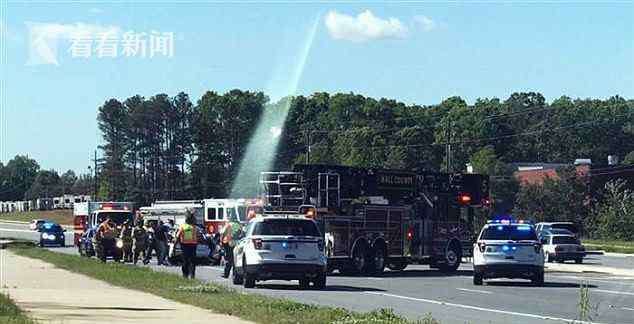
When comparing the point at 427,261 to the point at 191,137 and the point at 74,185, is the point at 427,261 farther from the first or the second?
the point at 74,185

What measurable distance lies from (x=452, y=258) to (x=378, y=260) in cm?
345

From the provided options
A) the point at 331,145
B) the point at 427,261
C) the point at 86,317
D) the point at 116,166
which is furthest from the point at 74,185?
the point at 86,317

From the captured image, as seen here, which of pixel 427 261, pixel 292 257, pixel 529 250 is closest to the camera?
pixel 292 257

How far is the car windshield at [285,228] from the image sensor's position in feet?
91.6

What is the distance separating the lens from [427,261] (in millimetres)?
37125

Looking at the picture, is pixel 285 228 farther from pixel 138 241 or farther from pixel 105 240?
pixel 105 240

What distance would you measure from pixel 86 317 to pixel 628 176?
291ft

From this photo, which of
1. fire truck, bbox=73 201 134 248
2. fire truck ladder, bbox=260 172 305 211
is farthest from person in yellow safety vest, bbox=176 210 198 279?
fire truck, bbox=73 201 134 248

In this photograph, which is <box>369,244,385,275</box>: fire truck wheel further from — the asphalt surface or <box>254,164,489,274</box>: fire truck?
the asphalt surface

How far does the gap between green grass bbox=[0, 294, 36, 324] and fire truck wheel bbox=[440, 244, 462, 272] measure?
20068mm

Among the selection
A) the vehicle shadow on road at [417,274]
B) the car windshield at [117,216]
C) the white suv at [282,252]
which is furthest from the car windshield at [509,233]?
the car windshield at [117,216]

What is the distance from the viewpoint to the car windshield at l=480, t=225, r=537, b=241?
30.0m

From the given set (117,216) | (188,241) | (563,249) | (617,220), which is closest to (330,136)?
(617,220)

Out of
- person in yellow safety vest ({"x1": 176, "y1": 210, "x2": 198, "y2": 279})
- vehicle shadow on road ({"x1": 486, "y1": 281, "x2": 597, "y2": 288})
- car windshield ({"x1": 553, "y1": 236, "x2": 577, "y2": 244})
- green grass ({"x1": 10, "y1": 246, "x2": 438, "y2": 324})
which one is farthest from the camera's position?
car windshield ({"x1": 553, "y1": 236, "x2": 577, "y2": 244})
